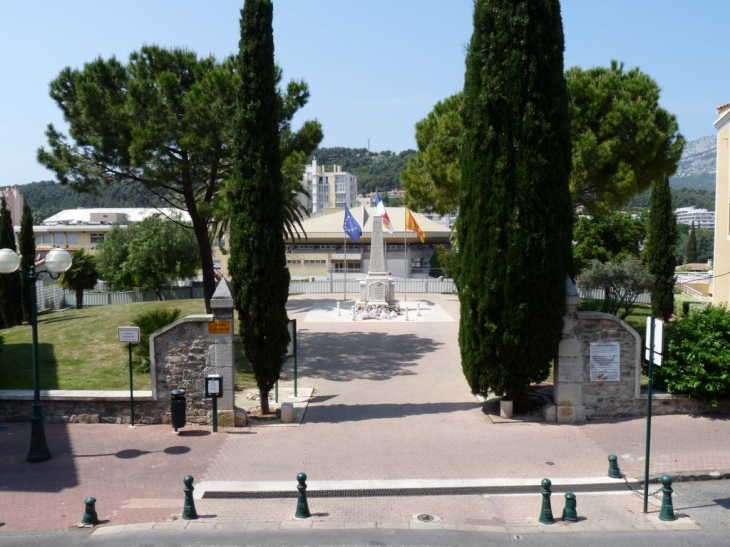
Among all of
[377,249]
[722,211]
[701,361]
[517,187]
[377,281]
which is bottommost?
[701,361]

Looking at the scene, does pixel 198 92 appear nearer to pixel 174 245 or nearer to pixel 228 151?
pixel 228 151

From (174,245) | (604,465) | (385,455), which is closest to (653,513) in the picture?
(604,465)

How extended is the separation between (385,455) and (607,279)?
1549cm

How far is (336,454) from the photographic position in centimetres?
1099

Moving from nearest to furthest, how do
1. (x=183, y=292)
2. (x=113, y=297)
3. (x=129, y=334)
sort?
(x=129, y=334)
(x=113, y=297)
(x=183, y=292)

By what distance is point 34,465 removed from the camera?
10.5 metres

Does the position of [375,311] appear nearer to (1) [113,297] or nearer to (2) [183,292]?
(2) [183,292]

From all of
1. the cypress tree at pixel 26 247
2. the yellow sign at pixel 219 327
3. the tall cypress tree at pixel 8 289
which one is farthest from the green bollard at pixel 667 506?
the tall cypress tree at pixel 8 289

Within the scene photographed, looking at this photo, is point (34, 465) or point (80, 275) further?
point (80, 275)

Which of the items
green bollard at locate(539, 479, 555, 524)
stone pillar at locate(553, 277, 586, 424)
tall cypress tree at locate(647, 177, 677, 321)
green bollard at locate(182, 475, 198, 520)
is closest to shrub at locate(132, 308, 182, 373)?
green bollard at locate(182, 475, 198, 520)

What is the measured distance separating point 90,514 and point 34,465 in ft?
9.92

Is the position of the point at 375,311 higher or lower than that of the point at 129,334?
lower

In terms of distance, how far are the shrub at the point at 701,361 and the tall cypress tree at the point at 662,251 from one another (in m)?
15.6

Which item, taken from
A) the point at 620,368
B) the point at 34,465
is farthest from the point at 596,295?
the point at 34,465
